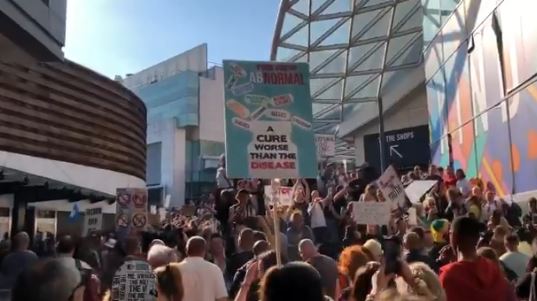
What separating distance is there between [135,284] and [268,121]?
7.95ft

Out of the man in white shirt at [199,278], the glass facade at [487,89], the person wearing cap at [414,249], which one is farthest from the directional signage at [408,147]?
the man in white shirt at [199,278]

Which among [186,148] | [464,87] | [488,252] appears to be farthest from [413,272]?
[186,148]

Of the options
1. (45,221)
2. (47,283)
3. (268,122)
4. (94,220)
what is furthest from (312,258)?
(45,221)

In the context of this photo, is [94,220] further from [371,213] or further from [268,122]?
[268,122]

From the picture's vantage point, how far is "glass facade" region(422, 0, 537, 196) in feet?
44.2

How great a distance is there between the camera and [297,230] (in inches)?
355

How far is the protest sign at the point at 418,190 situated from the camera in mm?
13211

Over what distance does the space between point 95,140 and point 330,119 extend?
1635 centimetres

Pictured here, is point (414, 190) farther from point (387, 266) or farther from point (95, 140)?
point (95, 140)

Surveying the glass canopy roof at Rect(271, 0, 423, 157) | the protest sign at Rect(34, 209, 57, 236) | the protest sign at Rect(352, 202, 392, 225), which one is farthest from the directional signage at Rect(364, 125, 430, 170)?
the protest sign at Rect(352, 202, 392, 225)

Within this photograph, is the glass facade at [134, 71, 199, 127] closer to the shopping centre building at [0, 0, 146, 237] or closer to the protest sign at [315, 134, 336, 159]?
the shopping centre building at [0, 0, 146, 237]

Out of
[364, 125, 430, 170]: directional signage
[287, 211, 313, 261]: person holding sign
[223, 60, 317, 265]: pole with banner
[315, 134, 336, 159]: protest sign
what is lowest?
[287, 211, 313, 261]: person holding sign

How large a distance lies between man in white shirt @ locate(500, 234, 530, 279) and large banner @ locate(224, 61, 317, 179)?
87.5 inches

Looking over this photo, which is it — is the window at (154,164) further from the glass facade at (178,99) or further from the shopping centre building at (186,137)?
the glass facade at (178,99)
